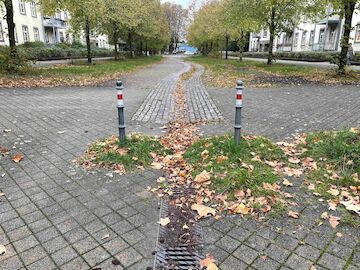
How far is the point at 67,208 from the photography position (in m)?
3.62

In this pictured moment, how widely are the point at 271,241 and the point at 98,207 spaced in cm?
197

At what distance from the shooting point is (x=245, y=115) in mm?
7996

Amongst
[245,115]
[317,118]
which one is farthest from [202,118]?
[317,118]

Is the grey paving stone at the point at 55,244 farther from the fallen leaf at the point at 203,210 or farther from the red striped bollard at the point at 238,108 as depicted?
the red striped bollard at the point at 238,108

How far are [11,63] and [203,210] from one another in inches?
606

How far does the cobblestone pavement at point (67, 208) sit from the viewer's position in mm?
2816

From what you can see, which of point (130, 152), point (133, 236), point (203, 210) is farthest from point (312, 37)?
point (133, 236)

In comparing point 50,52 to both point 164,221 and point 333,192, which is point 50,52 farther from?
point 333,192

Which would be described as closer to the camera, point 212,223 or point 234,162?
point 212,223

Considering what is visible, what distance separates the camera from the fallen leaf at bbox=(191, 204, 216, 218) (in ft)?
11.4

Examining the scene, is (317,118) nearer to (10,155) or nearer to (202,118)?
(202,118)

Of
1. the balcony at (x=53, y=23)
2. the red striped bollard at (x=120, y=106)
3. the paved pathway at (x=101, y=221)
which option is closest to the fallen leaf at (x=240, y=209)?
the paved pathway at (x=101, y=221)

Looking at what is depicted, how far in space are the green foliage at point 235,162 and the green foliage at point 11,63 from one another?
44.9 feet

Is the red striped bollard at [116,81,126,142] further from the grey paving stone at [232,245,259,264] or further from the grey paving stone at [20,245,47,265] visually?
the grey paving stone at [232,245,259,264]
